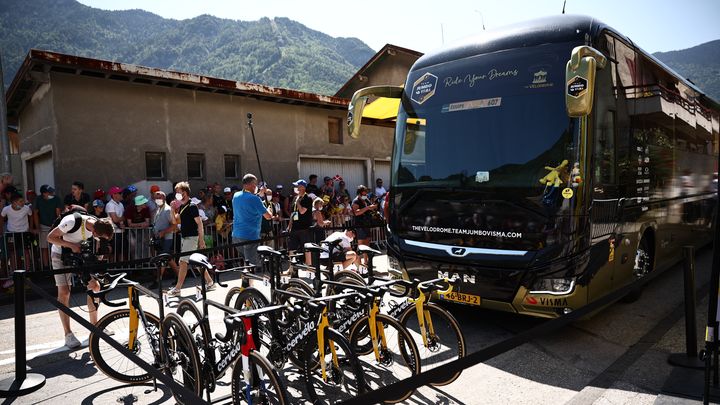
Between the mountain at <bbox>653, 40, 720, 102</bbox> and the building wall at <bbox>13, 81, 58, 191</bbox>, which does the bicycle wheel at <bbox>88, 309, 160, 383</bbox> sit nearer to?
the building wall at <bbox>13, 81, 58, 191</bbox>

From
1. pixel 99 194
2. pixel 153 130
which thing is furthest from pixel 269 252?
pixel 153 130

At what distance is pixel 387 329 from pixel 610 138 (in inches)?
124

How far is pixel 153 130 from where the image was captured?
1138cm

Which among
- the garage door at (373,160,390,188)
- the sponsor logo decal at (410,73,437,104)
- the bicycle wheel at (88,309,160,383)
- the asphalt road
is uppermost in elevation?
the sponsor logo decal at (410,73,437,104)

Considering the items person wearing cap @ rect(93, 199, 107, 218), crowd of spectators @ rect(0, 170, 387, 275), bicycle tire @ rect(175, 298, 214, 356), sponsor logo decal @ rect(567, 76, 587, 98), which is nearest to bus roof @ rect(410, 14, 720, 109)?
sponsor logo decal @ rect(567, 76, 587, 98)

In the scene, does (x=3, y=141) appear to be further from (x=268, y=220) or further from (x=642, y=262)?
(x=642, y=262)

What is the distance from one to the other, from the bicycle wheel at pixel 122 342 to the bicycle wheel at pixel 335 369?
1.46m

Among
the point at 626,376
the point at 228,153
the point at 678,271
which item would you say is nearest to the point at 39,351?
the point at 626,376

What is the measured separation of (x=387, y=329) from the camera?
3857 millimetres

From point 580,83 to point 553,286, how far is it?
6.16 feet

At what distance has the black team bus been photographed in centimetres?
446

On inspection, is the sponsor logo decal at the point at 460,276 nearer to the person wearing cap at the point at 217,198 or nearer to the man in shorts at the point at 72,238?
the man in shorts at the point at 72,238

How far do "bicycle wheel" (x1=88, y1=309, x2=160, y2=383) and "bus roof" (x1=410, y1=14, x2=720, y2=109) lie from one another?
423 centimetres

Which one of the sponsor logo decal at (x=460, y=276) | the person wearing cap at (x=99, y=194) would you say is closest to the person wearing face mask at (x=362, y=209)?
the person wearing cap at (x=99, y=194)
